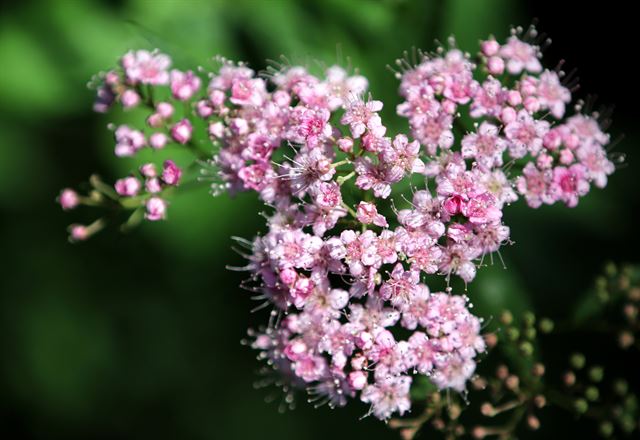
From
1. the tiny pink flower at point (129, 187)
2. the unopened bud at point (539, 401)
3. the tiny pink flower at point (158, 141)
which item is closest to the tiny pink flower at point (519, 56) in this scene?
the unopened bud at point (539, 401)

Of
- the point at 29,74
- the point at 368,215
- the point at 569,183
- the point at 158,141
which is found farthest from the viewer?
the point at 29,74

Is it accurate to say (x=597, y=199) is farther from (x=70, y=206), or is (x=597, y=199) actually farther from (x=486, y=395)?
(x=70, y=206)

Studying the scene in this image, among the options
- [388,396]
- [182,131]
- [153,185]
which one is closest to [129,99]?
[182,131]

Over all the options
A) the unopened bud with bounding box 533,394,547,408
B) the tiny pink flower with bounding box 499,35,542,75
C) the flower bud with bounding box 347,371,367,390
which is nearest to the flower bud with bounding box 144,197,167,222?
the flower bud with bounding box 347,371,367,390

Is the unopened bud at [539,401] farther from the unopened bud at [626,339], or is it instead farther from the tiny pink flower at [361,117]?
the tiny pink flower at [361,117]

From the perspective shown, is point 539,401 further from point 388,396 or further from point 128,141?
point 128,141
